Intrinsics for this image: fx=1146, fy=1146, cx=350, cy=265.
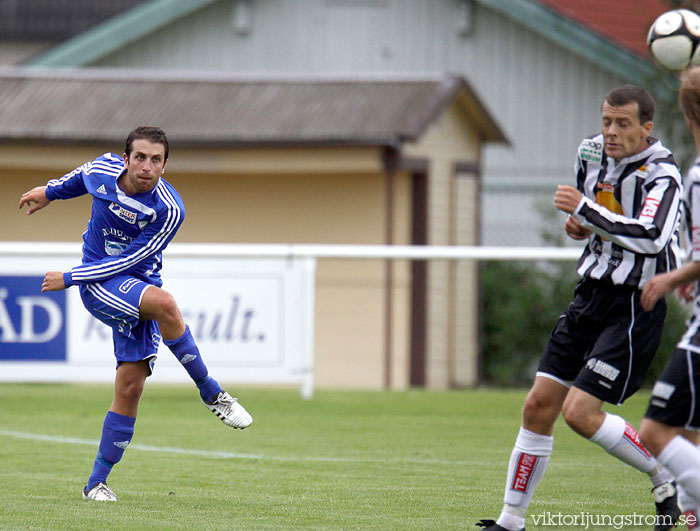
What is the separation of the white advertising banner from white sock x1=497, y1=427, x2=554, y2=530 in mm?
6934

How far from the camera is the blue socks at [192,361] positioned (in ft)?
21.0

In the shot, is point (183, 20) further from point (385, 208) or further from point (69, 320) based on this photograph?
point (69, 320)

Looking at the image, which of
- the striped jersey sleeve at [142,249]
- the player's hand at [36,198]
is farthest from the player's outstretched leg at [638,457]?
the player's hand at [36,198]

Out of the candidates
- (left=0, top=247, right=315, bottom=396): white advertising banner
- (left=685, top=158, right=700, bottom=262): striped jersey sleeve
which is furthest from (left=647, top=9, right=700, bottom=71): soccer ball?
(left=0, top=247, right=315, bottom=396): white advertising banner

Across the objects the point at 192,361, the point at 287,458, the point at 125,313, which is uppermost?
the point at 125,313

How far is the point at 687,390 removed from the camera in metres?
4.48

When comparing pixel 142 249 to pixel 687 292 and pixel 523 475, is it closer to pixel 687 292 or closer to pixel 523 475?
pixel 523 475

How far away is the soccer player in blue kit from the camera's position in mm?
6094

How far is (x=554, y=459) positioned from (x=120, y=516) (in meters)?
3.68

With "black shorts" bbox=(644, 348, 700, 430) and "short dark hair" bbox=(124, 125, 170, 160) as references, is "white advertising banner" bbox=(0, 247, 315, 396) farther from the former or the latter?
"black shorts" bbox=(644, 348, 700, 430)

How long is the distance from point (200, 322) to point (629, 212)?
24.6 feet

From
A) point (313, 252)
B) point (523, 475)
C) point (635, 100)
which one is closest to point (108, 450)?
point (523, 475)

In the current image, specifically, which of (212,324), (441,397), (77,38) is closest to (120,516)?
(212,324)

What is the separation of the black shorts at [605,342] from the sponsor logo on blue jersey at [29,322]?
764 cm
